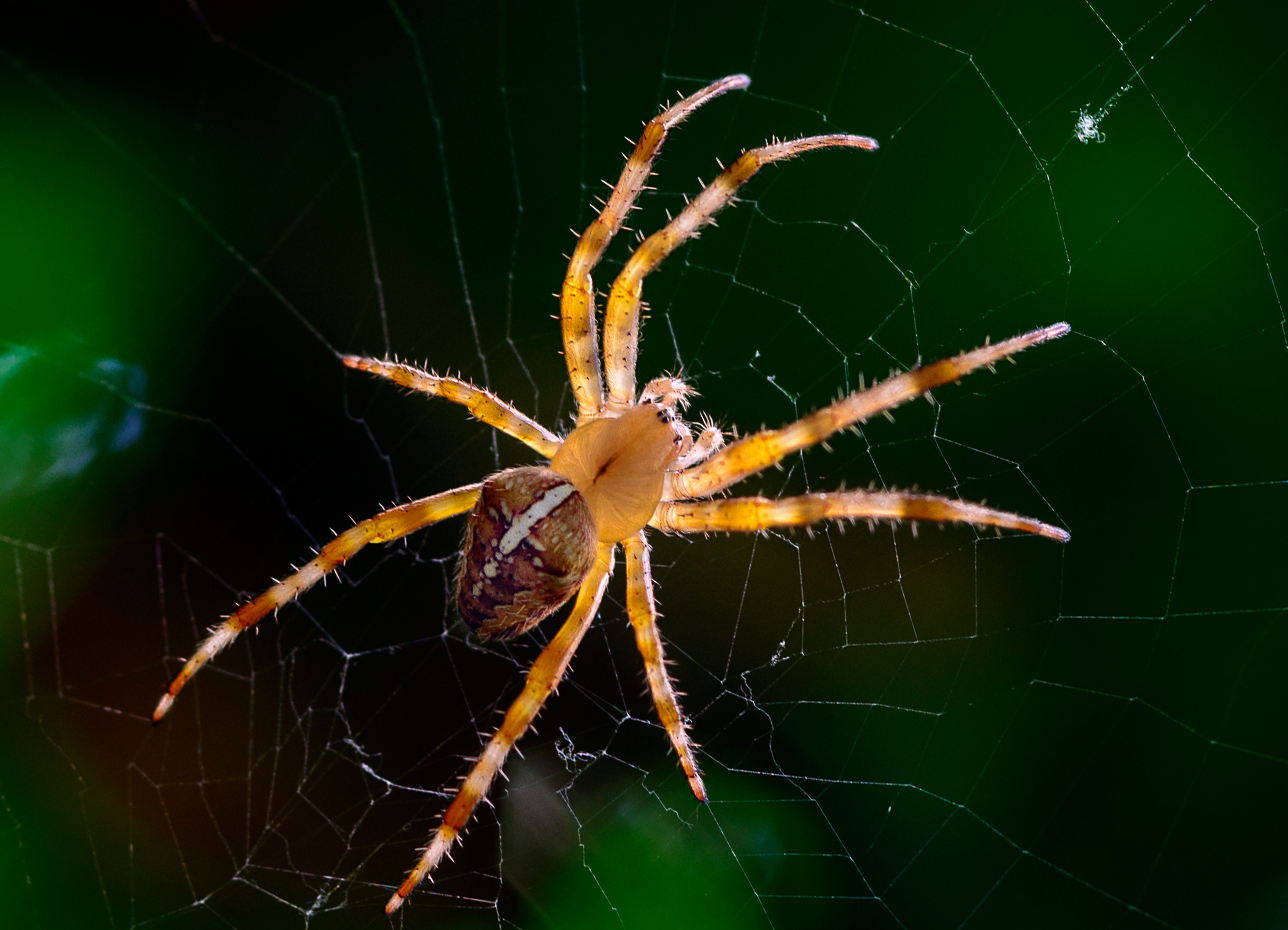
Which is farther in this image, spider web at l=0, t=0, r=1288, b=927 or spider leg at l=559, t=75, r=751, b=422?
spider leg at l=559, t=75, r=751, b=422

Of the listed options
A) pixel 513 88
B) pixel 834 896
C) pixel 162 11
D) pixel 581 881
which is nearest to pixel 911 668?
pixel 834 896

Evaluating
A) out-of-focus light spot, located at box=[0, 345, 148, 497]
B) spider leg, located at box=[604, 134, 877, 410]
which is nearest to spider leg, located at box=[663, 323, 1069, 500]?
spider leg, located at box=[604, 134, 877, 410]

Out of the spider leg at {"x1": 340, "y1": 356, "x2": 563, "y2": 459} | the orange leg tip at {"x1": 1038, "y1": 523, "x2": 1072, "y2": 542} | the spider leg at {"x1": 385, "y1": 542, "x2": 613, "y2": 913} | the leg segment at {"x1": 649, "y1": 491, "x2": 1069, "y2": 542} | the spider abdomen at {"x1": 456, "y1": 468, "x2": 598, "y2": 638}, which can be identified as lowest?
the spider leg at {"x1": 385, "y1": 542, "x2": 613, "y2": 913}

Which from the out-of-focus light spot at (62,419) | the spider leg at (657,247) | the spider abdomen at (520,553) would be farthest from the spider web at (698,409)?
the spider abdomen at (520,553)

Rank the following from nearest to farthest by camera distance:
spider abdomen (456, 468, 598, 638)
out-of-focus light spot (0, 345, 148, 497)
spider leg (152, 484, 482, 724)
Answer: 1. spider abdomen (456, 468, 598, 638)
2. spider leg (152, 484, 482, 724)
3. out-of-focus light spot (0, 345, 148, 497)

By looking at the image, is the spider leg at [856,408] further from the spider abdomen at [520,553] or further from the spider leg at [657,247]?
the spider leg at [657,247]

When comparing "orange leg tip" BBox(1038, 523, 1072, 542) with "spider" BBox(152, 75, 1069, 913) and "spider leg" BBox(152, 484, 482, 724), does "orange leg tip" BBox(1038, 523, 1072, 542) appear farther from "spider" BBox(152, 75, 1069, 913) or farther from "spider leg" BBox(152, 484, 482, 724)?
"spider leg" BBox(152, 484, 482, 724)
